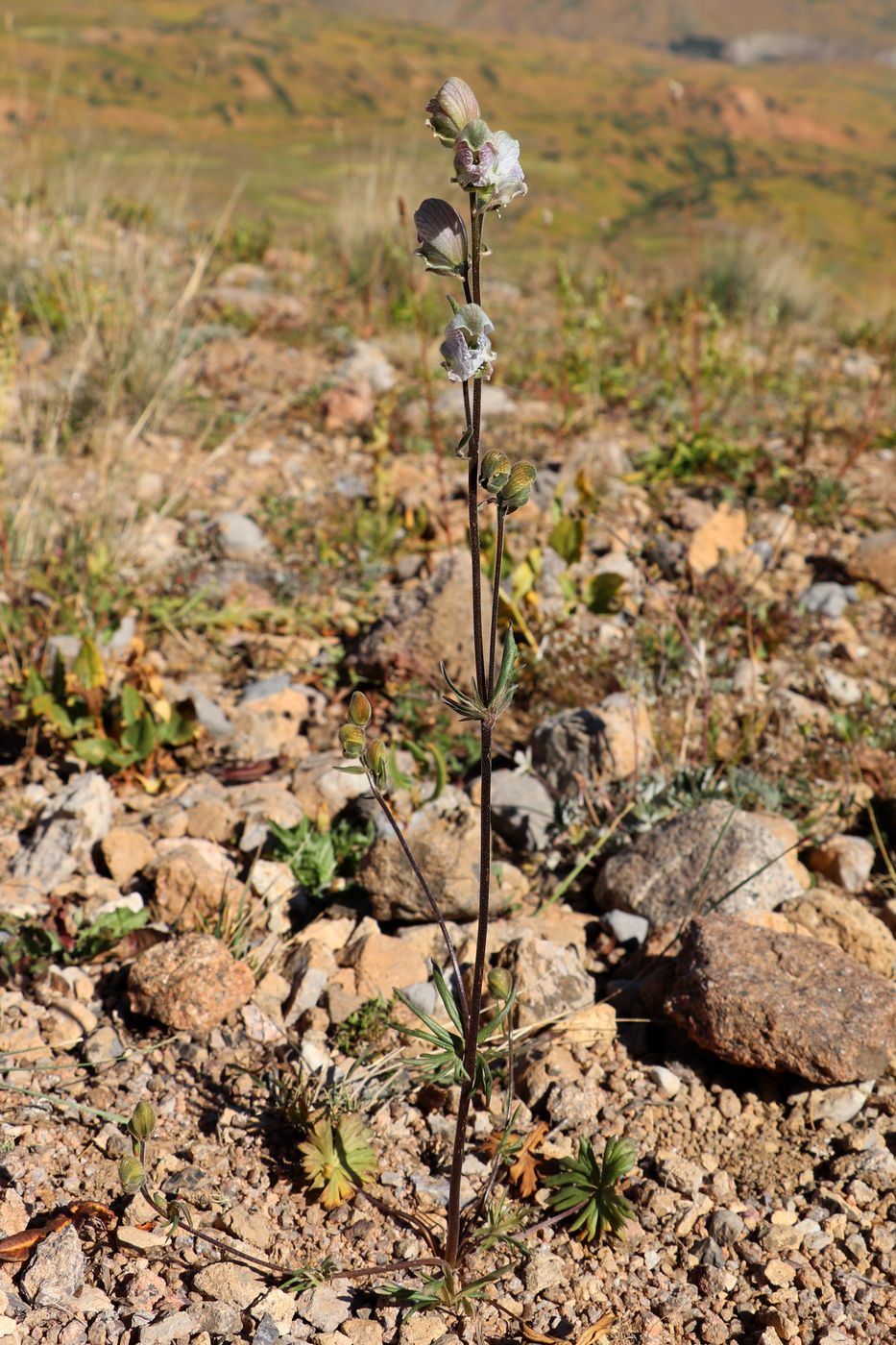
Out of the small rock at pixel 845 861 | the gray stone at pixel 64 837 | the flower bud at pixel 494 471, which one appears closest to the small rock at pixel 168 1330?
the gray stone at pixel 64 837

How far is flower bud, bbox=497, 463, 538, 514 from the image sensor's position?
4.93ft

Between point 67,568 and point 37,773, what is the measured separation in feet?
3.33

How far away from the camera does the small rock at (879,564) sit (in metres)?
4.11

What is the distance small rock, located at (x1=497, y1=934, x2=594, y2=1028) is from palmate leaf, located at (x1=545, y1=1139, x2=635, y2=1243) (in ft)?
1.26

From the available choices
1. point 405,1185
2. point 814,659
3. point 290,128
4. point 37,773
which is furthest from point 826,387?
point 290,128

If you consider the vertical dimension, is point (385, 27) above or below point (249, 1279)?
above

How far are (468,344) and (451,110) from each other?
0.99 feet

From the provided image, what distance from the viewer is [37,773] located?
3152 millimetres

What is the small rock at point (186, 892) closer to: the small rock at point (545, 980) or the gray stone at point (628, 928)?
the small rock at point (545, 980)

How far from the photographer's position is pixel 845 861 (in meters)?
2.82

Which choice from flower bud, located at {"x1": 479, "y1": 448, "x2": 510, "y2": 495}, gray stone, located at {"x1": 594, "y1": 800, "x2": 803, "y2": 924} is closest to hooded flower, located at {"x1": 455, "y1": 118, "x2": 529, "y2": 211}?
flower bud, located at {"x1": 479, "y1": 448, "x2": 510, "y2": 495}

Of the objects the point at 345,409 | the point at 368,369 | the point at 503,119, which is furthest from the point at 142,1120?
the point at 503,119

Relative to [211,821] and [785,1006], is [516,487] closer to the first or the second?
[785,1006]

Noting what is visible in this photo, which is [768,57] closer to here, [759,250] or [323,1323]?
[759,250]
